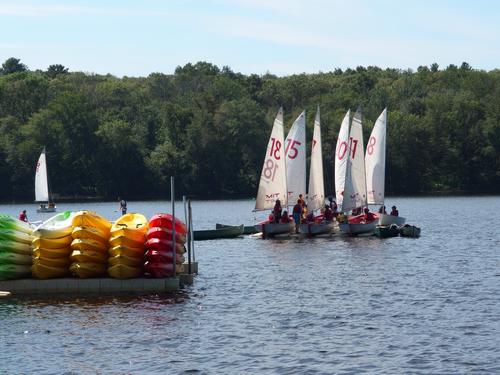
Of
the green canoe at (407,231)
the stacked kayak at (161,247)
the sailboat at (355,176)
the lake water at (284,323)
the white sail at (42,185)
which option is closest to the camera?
the lake water at (284,323)

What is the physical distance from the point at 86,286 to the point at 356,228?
31.3 m

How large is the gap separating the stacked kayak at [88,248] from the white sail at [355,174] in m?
32.7

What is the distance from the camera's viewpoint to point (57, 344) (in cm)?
3167

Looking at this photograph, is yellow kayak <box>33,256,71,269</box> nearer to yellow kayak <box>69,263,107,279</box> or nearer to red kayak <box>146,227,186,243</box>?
yellow kayak <box>69,263,107,279</box>

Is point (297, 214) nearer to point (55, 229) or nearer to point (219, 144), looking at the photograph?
point (55, 229)

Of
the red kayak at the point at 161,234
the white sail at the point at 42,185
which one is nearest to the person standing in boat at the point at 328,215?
the red kayak at the point at 161,234

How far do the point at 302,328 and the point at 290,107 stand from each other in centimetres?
15414

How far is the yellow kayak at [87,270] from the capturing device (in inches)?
1601

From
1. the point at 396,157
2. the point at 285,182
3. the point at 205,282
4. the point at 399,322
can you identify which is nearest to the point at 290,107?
the point at 396,157

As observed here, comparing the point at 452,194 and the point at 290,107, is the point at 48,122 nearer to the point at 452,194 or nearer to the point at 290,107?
the point at 290,107

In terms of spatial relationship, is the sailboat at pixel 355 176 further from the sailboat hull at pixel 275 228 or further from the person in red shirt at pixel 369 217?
the sailboat hull at pixel 275 228

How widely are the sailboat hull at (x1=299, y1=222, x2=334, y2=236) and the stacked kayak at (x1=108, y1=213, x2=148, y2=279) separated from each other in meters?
28.7

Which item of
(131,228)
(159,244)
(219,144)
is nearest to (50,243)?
(131,228)

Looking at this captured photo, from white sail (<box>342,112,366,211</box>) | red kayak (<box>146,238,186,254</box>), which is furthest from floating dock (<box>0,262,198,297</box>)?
white sail (<box>342,112,366,211</box>)
